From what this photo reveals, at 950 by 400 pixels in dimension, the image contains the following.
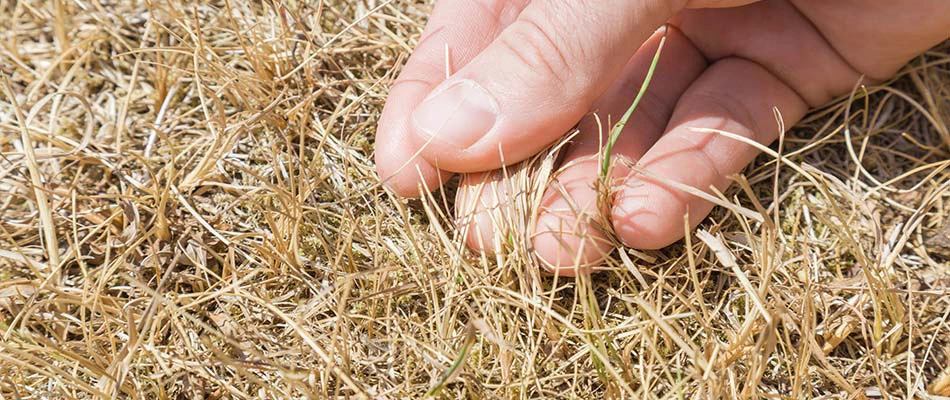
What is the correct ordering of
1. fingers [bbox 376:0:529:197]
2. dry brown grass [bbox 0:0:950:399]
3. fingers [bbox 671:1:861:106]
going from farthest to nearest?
1. fingers [bbox 671:1:861:106]
2. fingers [bbox 376:0:529:197]
3. dry brown grass [bbox 0:0:950:399]

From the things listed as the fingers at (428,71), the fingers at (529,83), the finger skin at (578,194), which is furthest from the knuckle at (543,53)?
the fingers at (428,71)

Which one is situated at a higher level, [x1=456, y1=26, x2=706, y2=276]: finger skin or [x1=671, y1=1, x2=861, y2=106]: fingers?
[x1=671, y1=1, x2=861, y2=106]: fingers

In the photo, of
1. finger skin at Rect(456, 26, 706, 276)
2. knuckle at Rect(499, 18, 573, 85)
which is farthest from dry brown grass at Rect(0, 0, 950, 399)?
knuckle at Rect(499, 18, 573, 85)

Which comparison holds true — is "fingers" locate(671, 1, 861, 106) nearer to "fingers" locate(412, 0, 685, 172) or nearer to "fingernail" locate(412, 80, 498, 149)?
"fingers" locate(412, 0, 685, 172)

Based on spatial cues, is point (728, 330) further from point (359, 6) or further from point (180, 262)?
point (359, 6)

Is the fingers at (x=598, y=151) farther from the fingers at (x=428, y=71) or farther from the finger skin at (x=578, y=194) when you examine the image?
the fingers at (x=428, y=71)

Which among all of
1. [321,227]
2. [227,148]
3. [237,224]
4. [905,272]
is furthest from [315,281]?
[905,272]

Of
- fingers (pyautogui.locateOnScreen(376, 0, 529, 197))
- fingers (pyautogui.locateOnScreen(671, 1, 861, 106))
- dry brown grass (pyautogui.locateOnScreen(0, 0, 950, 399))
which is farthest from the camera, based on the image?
fingers (pyautogui.locateOnScreen(671, 1, 861, 106))
